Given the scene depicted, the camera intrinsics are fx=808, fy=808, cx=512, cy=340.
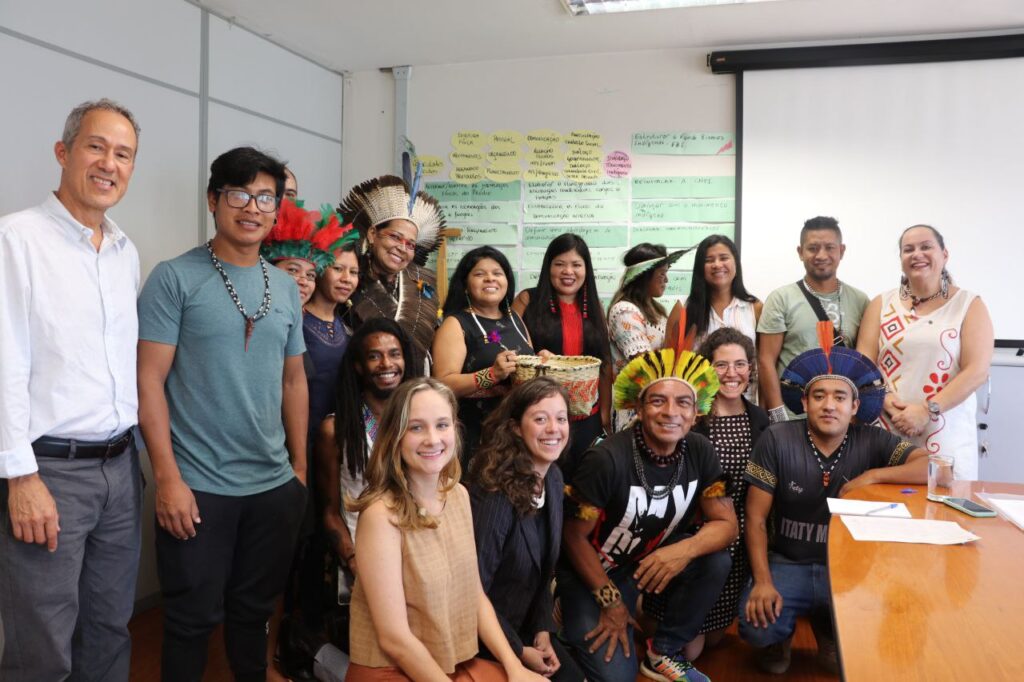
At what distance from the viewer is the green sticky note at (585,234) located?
15.4 feet

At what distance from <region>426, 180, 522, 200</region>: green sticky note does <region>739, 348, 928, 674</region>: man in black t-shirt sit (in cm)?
248

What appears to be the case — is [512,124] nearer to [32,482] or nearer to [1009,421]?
[1009,421]

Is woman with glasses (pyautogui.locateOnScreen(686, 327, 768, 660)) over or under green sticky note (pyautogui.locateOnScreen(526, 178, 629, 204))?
under

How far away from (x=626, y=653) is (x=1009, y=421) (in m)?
2.74

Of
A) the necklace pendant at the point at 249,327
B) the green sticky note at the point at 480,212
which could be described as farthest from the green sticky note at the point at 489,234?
the necklace pendant at the point at 249,327

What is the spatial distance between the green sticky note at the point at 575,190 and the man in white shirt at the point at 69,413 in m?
3.04

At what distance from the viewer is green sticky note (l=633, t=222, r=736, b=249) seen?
453cm

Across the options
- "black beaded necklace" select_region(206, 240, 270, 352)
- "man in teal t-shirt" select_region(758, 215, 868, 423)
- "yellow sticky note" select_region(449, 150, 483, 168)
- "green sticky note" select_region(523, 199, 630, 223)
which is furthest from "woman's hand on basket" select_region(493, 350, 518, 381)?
"yellow sticky note" select_region(449, 150, 483, 168)

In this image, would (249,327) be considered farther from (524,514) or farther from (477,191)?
(477,191)

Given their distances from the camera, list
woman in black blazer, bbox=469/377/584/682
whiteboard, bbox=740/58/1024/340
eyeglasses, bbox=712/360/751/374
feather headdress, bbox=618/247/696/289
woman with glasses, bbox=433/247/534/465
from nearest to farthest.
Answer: woman in black blazer, bbox=469/377/584/682
woman with glasses, bbox=433/247/534/465
eyeglasses, bbox=712/360/751/374
feather headdress, bbox=618/247/696/289
whiteboard, bbox=740/58/1024/340

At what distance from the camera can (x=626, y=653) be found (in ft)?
8.37

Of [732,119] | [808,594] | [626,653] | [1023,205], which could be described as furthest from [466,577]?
[1023,205]

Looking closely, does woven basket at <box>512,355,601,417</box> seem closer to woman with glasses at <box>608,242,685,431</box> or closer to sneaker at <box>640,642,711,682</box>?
woman with glasses at <box>608,242,685,431</box>

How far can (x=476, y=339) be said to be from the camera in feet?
9.81
